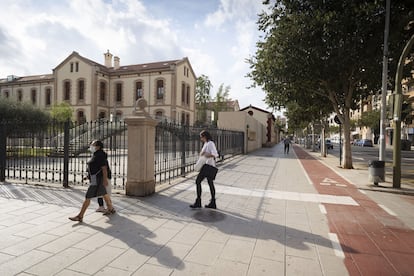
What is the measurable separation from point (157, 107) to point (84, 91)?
11.9 m

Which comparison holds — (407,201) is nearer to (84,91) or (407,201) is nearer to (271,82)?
(271,82)

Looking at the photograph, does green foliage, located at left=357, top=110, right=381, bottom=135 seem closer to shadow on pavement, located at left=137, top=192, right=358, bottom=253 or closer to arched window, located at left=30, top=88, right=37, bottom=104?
shadow on pavement, located at left=137, top=192, right=358, bottom=253

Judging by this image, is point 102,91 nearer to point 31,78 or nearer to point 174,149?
point 31,78

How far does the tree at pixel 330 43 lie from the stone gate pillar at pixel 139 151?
8243 millimetres

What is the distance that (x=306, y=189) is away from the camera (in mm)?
Result: 8781

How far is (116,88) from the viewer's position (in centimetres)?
4375

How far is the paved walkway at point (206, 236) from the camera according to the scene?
348 centimetres

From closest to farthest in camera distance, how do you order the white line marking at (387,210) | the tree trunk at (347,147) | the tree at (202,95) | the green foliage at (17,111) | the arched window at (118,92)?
the white line marking at (387,210) < the tree trunk at (347,147) < the green foliage at (17,111) < the arched window at (118,92) < the tree at (202,95)

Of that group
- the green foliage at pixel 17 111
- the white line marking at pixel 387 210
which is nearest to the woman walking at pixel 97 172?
the white line marking at pixel 387 210

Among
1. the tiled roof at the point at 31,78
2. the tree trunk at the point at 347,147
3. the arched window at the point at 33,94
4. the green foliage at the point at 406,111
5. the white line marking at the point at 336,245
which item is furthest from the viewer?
the arched window at the point at 33,94

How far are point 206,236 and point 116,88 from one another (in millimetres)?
42973

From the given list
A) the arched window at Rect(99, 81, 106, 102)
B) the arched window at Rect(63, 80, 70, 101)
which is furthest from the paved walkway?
the arched window at Rect(63, 80, 70, 101)

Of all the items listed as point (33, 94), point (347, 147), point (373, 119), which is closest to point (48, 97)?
point (33, 94)

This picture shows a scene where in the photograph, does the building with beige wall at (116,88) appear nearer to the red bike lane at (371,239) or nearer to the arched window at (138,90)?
the arched window at (138,90)
